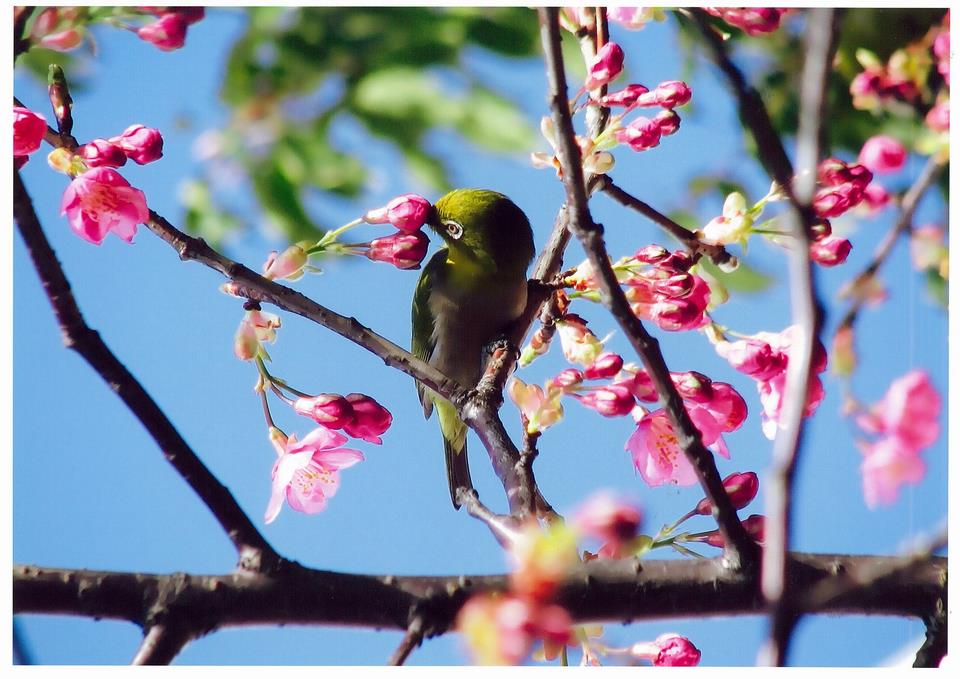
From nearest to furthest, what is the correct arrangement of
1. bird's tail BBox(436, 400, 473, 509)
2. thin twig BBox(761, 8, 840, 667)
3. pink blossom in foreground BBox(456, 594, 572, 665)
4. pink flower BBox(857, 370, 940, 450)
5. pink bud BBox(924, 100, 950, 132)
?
thin twig BBox(761, 8, 840, 667)
pink blossom in foreground BBox(456, 594, 572, 665)
pink flower BBox(857, 370, 940, 450)
pink bud BBox(924, 100, 950, 132)
bird's tail BBox(436, 400, 473, 509)

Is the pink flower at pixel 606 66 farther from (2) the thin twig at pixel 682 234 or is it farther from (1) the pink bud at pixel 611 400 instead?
(1) the pink bud at pixel 611 400

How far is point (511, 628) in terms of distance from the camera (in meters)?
0.71

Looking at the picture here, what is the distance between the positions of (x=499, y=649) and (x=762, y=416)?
0.48m

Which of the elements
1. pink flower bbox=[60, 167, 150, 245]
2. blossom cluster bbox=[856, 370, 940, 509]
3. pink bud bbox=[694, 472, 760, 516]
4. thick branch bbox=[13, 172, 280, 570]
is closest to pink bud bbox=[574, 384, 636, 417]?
pink bud bbox=[694, 472, 760, 516]

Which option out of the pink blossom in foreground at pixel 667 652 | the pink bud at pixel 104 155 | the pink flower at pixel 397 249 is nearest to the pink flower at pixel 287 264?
the pink flower at pixel 397 249

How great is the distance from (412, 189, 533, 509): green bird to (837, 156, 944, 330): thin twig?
477 millimetres

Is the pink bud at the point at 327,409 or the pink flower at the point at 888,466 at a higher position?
the pink bud at the point at 327,409

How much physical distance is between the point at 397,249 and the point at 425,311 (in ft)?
1.71

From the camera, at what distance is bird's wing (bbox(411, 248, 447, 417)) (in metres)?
1.53

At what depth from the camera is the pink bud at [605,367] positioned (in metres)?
0.95

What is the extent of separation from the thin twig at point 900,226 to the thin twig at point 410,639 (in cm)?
55

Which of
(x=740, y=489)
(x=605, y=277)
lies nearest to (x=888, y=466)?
(x=740, y=489)

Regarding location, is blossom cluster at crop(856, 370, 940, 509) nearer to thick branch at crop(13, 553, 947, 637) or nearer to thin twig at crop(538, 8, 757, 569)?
thick branch at crop(13, 553, 947, 637)
